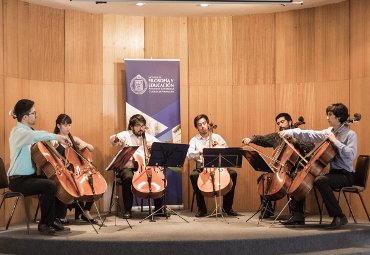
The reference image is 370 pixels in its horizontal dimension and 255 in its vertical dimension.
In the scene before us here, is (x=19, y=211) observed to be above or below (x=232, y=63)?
below

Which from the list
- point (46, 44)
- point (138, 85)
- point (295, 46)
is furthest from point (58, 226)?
point (295, 46)

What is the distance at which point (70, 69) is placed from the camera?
8000 mm

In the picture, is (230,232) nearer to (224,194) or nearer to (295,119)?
(224,194)

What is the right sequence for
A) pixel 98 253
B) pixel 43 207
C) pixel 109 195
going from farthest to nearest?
1. pixel 109 195
2. pixel 43 207
3. pixel 98 253

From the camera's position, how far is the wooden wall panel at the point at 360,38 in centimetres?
738

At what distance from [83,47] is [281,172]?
138 inches

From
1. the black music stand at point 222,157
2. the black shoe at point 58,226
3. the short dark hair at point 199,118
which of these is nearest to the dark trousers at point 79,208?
the black shoe at point 58,226

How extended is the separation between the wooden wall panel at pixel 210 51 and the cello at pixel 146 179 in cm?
182

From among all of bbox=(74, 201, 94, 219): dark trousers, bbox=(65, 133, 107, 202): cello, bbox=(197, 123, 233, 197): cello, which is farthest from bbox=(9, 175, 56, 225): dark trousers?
bbox=(197, 123, 233, 197): cello

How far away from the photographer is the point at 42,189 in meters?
5.72

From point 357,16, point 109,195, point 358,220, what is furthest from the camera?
point 109,195

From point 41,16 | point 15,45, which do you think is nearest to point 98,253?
point 15,45

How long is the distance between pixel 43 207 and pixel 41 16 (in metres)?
3.10

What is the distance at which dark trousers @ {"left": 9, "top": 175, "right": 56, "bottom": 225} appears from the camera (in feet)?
18.7
